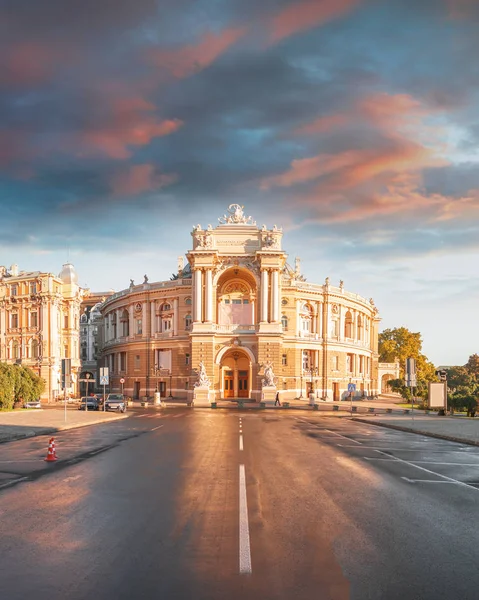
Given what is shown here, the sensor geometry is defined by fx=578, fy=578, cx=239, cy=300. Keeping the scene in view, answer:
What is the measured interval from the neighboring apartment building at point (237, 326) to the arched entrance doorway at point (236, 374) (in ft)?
0.44

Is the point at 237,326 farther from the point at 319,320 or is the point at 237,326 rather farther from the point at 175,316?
the point at 319,320

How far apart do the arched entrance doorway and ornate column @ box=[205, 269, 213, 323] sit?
6983 millimetres

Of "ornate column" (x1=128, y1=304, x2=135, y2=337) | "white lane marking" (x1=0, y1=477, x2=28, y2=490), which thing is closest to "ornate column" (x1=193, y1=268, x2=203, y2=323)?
"ornate column" (x1=128, y1=304, x2=135, y2=337)

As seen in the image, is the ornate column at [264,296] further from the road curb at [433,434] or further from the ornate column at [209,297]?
the road curb at [433,434]

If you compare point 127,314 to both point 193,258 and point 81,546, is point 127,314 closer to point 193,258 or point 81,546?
point 193,258

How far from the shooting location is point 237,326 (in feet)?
240

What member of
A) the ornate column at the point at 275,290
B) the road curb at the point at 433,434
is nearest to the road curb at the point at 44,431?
the road curb at the point at 433,434

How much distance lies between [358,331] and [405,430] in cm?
6316

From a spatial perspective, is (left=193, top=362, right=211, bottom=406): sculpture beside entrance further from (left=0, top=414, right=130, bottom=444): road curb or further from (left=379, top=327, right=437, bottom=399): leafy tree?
(left=379, top=327, right=437, bottom=399): leafy tree

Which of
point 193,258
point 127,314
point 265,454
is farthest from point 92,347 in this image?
point 265,454

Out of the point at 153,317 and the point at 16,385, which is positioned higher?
the point at 153,317

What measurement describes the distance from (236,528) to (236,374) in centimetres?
6827

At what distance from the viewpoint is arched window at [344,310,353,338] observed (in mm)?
89812

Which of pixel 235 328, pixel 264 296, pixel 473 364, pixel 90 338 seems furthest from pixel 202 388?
pixel 473 364
